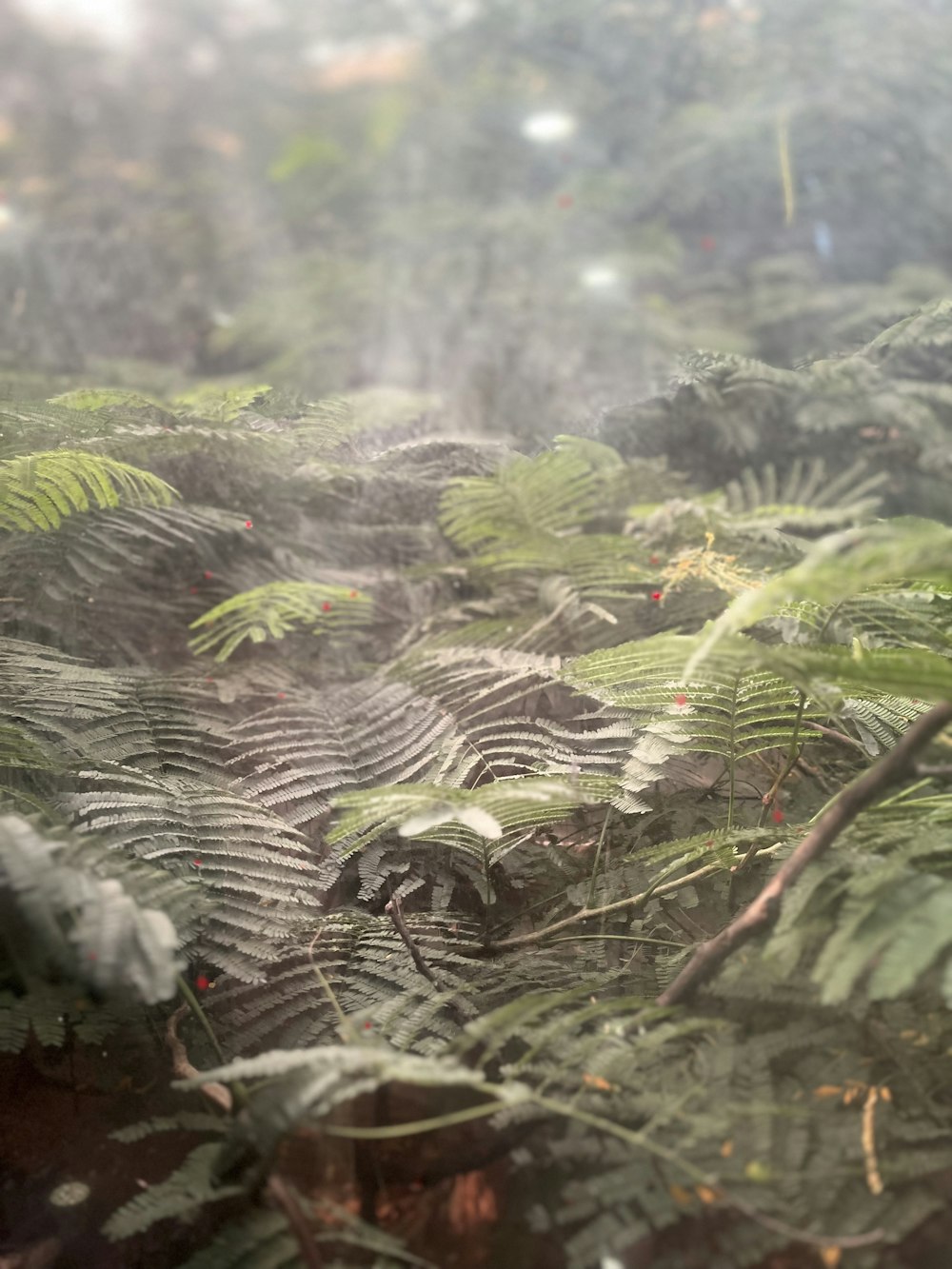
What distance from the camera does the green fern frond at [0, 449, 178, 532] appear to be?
1106 millimetres

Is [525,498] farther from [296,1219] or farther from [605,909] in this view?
[296,1219]

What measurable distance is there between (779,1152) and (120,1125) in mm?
588

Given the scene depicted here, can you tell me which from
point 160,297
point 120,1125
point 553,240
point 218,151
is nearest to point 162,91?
point 218,151

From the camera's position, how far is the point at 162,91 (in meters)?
2.07

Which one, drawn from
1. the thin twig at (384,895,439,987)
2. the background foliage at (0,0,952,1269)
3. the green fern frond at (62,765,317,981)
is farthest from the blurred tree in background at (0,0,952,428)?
the thin twig at (384,895,439,987)

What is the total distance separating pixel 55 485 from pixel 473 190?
2463mm

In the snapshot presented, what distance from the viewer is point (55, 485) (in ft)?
3.68

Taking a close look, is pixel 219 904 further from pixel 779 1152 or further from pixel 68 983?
pixel 779 1152

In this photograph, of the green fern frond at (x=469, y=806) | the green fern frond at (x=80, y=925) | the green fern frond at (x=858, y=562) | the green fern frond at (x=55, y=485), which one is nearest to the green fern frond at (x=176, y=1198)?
the green fern frond at (x=80, y=925)

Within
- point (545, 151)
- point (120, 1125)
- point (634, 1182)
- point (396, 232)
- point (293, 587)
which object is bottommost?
point (120, 1125)

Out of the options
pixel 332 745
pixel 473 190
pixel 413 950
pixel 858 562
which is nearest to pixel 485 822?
pixel 413 950

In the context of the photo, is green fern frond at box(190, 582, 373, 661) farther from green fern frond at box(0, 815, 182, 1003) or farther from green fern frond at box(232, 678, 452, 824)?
green fern frond at box(0, 815, 182, 1003)

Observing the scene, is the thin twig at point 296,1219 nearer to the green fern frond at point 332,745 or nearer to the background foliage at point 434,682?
the background foliage at point 434,682

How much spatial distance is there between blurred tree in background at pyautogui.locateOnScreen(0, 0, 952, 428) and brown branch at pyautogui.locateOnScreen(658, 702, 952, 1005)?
101 centimetres
